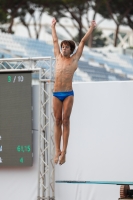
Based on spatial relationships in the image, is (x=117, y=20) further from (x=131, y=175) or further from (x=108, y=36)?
(x=131, y=175)

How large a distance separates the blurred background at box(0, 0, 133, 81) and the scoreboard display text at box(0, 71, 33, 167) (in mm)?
12527

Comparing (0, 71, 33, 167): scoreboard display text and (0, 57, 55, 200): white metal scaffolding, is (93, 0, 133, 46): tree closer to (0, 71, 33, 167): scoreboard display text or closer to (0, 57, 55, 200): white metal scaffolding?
(0, 71, 33, 167): scoreboard display text

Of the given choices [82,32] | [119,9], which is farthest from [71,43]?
[82,32]

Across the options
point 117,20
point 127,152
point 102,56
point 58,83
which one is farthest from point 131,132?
point 117,20

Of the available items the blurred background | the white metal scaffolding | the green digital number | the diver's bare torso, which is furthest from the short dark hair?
the blurred background

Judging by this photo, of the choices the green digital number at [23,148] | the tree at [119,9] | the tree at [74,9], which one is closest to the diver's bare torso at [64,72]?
the green digital number at [23,148]

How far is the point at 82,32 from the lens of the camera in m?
51.3

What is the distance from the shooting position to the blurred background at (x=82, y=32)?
26.6 m

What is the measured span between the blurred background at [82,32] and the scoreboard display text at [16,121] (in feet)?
41.1

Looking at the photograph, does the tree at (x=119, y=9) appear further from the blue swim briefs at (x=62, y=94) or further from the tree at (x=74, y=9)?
the blue swim briefs at (x=62, y=94)

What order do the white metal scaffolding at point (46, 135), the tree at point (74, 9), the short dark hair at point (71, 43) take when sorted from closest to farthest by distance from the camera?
the short dark hair at point (71, 43)
the white metal scaffolding at point (46, 135)
the tree at point (74, 9)

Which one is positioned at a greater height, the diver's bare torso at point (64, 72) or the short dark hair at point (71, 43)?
the short dark hair at point (71, 43)

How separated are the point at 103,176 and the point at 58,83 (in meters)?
3.66

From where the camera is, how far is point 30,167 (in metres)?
11.6
